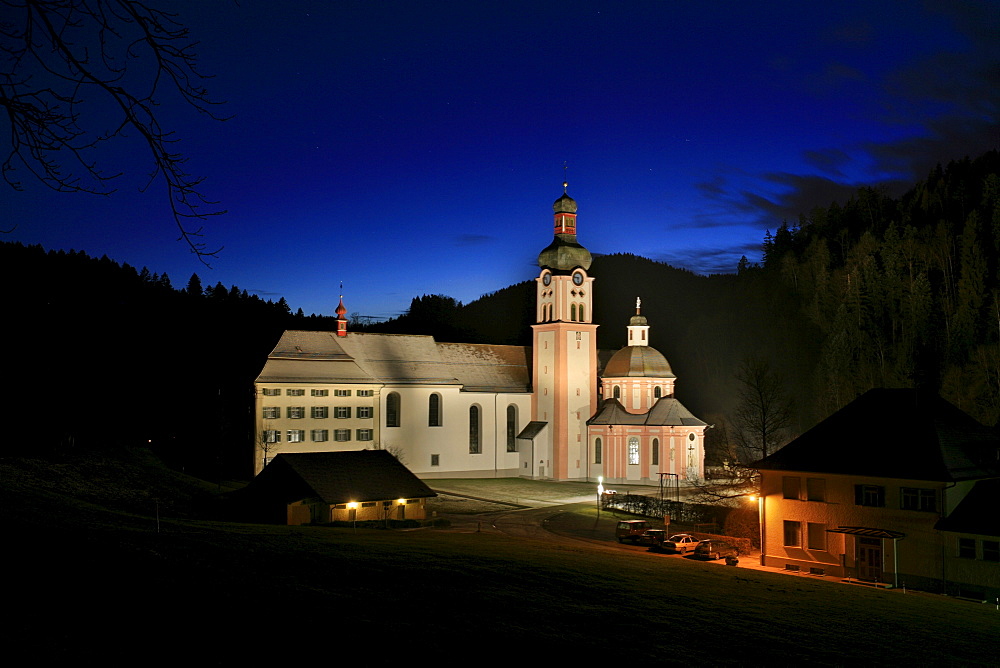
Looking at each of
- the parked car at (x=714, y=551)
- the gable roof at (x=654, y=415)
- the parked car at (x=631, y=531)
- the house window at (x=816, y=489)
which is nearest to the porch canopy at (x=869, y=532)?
the house window at (x=816, y=489)

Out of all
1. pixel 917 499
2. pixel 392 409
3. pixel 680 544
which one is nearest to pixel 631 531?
pixel 680 544

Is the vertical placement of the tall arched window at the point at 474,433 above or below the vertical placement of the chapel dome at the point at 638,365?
below

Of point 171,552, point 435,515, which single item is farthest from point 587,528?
point 171,552

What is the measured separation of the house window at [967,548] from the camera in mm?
28422

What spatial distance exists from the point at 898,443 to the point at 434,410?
40317 millimetres

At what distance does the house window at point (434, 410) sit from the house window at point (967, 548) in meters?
43.4

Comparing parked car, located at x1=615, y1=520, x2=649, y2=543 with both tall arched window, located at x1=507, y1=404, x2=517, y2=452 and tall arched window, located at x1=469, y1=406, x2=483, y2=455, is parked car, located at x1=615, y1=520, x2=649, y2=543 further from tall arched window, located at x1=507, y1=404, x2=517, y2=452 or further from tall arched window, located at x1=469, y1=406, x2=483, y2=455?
tall arched window, located at x1=507, y1=404, x2=517, y2=452

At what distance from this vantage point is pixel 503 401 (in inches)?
2781

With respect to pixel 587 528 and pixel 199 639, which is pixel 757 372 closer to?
pixel 587 528

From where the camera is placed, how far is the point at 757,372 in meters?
41.8

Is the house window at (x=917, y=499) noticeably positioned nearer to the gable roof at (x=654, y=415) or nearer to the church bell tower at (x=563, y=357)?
the gable roof at (x=654, y=415)

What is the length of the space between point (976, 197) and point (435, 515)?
59.1 m

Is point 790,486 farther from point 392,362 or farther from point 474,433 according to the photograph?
point 392,362

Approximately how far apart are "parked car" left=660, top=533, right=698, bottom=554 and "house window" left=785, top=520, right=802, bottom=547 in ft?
11.7
